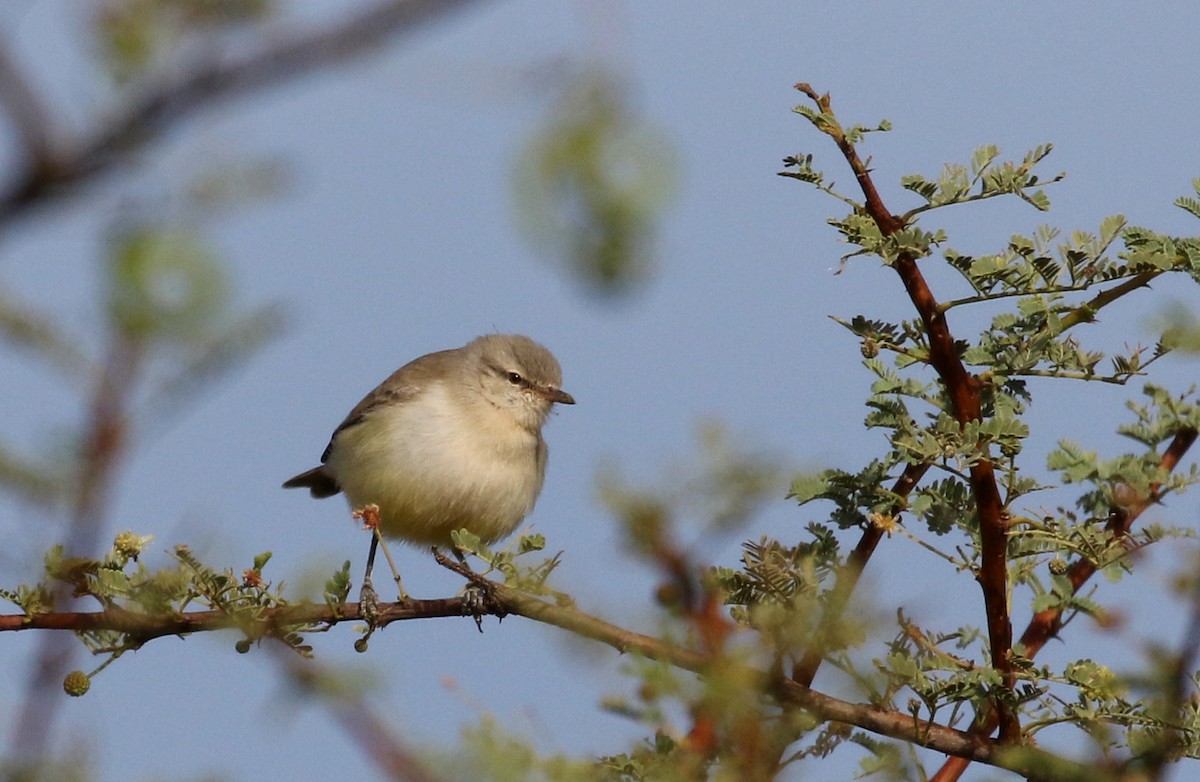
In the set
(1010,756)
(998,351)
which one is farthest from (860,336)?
(1010,756)

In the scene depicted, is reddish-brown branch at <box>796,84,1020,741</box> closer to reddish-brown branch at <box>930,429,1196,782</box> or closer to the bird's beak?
reddish-brown branch at <box>930,429,1196,782</box>

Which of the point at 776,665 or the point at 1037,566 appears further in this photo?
the point at 1037,566

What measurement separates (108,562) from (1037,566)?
7.93ft

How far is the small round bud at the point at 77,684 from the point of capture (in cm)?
373

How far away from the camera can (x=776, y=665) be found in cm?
218

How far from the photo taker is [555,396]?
7695 mm

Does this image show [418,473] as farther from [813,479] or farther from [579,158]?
[579,158]

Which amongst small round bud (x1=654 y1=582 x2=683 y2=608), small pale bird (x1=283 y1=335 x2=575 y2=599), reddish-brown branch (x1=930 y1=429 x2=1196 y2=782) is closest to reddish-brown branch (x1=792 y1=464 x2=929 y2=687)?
reddish-brown branch (x1=930 y1=429 x2=1196 y2=782)

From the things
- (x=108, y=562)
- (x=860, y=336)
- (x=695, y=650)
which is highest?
(x=860, y=336)

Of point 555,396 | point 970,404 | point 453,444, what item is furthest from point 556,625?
point 555,396

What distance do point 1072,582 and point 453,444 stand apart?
3779 millimetres

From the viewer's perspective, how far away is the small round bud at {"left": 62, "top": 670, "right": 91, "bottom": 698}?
3732mm

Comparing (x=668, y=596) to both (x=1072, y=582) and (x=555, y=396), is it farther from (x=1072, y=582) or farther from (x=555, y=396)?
(x=555, y=396)

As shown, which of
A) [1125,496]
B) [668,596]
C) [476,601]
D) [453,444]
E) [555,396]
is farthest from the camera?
[555,396]
